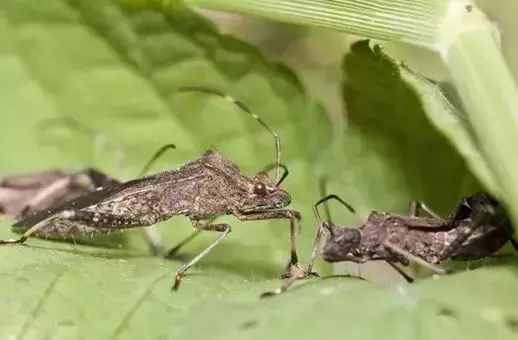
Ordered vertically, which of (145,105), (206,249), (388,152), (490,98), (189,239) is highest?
(490,98)

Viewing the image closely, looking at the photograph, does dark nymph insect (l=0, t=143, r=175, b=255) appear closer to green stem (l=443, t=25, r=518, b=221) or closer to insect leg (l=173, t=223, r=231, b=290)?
insect leg (l=173, t=223, r=231, b=290)

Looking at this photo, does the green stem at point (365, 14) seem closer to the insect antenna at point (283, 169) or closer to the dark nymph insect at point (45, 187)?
the insect antenna at point (283, 169)

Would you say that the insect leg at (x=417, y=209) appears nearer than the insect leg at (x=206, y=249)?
No

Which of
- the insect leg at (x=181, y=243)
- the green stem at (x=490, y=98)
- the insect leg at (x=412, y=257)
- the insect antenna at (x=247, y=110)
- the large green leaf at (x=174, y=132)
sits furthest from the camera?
the insect antenna at (x=247, y=110)

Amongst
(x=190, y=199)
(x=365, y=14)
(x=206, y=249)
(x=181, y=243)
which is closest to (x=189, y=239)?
(x=181, y=243)

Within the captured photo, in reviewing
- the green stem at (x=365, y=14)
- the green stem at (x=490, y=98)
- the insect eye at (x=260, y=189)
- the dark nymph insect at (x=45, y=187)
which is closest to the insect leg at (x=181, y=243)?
the dark nymph insect at (x=45, y=187)

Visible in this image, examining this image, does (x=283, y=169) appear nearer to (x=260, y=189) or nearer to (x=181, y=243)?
(x=260, y=189)

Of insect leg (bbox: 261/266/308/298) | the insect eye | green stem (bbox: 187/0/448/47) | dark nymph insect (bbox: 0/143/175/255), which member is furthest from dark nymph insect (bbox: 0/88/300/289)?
green stem (bbox: 187/0/448/47)
